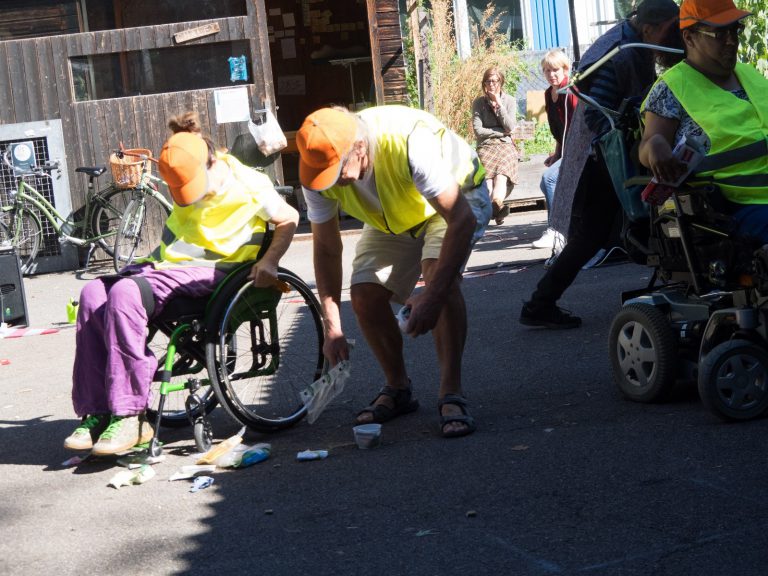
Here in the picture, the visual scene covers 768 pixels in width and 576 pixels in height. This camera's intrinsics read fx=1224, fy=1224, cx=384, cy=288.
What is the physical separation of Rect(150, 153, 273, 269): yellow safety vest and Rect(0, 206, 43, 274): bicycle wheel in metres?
8.01

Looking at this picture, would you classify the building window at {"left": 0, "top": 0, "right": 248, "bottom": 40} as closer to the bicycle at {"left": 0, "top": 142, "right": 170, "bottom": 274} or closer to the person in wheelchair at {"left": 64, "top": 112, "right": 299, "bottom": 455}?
the bicycle at {"left": 0, "top": 142, "right": 170, "bottom": 274}

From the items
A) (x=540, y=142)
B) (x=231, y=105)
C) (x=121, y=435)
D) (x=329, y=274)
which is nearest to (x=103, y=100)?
(x=231, y=105)

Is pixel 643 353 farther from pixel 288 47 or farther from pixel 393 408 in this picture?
pixel 288 47

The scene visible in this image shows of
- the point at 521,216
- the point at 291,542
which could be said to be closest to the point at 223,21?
the point at 521,216

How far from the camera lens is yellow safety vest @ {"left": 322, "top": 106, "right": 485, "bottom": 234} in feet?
15.8

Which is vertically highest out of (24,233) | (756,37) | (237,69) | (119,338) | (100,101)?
(237,69)

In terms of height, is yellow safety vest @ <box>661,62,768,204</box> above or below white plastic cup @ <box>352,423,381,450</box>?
above

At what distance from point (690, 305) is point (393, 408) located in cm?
138

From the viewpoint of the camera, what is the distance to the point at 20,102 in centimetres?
1316

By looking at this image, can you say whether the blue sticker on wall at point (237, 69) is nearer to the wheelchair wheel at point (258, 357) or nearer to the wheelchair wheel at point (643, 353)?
the wheelchair wheel at point (258, 357)

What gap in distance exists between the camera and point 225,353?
5164 mm

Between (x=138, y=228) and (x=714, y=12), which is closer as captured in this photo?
(x=714, y=12)

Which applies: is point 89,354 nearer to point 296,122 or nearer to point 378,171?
point 378,171

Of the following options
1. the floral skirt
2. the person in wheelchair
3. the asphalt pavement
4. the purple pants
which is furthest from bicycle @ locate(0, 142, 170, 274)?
the purple pants
